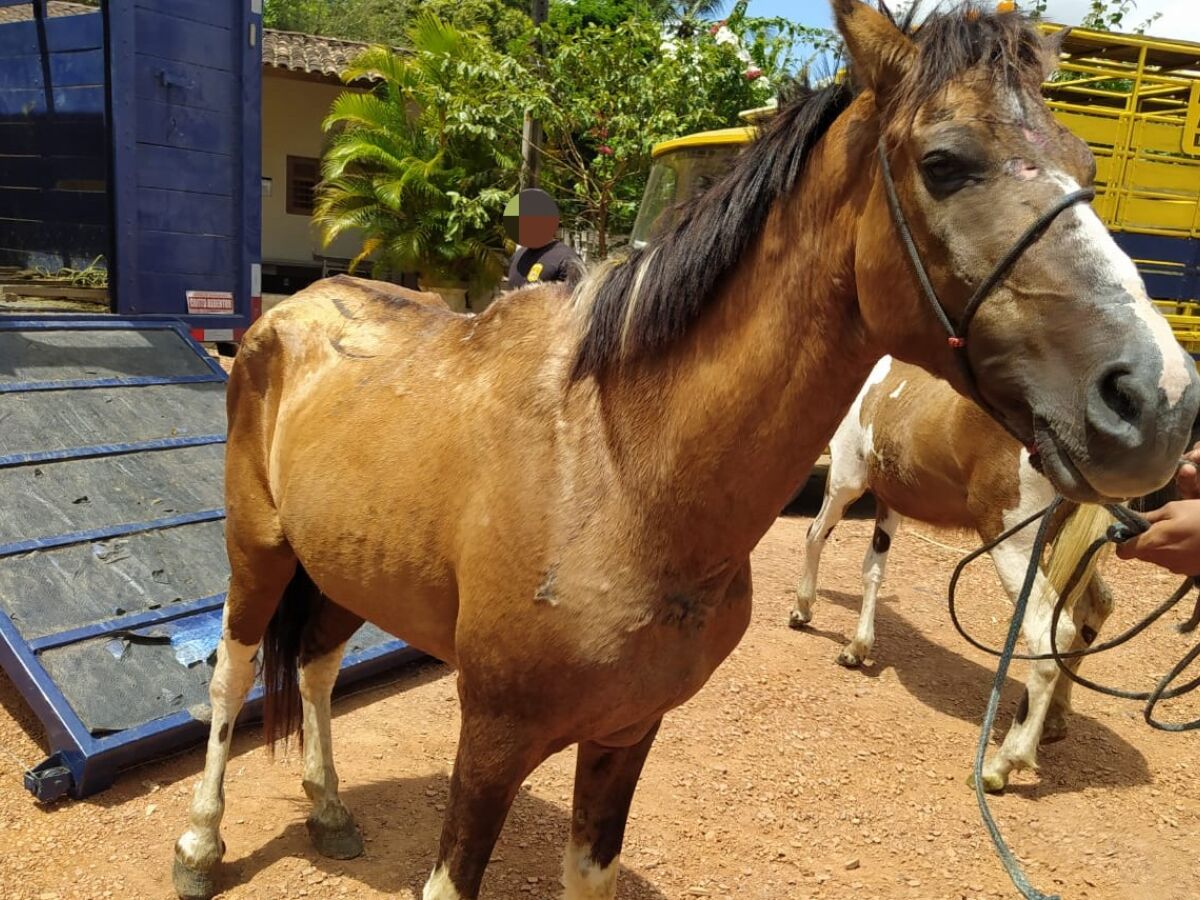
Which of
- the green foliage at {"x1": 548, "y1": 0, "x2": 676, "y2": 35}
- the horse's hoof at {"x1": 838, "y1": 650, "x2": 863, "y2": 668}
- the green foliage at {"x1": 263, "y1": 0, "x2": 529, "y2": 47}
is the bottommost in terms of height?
the horse's hoof at {"x1": 838, "y1": 650, "x2": 863, "y2": 668}

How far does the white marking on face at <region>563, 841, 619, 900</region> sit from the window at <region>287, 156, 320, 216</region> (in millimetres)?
16592

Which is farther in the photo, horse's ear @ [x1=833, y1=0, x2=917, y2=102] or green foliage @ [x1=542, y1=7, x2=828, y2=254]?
green foliage @ [x1=542, y1=7, x2=828, y2=254]

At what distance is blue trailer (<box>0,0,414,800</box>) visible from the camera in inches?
123

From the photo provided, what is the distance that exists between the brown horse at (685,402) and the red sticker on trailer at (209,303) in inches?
154

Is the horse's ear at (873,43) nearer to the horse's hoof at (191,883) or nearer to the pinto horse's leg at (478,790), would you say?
the pinto horse's leg at (478,790)

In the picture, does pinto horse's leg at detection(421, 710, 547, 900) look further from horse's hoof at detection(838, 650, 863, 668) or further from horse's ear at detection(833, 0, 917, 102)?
horse's hoof at detection(838, 650, 863, 668)

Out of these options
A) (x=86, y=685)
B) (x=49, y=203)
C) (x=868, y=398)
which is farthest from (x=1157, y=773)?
(x=49, y=203)

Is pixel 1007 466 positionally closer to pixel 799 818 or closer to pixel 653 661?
pixel 799 818

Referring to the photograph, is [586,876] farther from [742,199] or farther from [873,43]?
[873,43]

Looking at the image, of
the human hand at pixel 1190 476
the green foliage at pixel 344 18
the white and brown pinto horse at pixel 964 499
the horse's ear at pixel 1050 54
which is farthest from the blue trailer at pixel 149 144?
the green foliage at pixel 344 18

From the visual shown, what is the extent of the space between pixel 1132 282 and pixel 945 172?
0.30 meters

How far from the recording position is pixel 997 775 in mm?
3730

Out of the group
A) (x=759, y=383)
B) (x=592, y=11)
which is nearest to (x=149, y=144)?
(x=759, y=383)

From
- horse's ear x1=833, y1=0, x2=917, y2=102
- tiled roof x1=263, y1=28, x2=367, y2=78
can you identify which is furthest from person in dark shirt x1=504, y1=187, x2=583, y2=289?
tiled roof x1=263, y1=28, x2=367, y2=78
